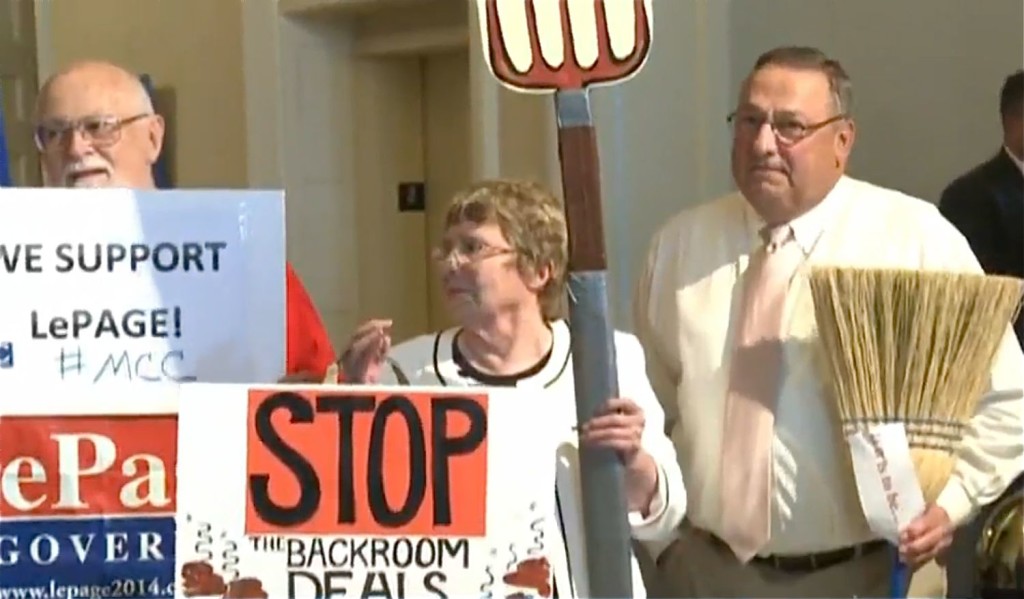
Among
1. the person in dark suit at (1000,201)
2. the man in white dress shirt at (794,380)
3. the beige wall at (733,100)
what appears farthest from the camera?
the beige wall at (733,100)

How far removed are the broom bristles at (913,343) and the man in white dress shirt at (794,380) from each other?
43mm

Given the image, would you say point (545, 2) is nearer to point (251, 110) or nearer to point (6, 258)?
point (6, 258)

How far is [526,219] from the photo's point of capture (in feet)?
4.67

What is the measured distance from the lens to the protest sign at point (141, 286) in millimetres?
1349

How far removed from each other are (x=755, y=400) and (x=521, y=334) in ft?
0.99

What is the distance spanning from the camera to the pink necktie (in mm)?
1587

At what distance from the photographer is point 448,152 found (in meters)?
3.26

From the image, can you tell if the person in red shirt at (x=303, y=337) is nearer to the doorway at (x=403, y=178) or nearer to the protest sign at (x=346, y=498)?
the protest sign at (x=346, y=498)

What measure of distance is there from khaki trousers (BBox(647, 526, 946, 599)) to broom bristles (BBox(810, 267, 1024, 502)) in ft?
0.44

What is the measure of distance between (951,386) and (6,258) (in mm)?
917

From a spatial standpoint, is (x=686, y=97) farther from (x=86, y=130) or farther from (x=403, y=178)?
(x=86, y=130)

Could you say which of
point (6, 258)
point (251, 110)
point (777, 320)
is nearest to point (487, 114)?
point (251, 110)

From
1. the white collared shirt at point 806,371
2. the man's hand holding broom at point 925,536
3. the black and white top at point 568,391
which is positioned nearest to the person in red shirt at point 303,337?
the black and white top at point 568,391

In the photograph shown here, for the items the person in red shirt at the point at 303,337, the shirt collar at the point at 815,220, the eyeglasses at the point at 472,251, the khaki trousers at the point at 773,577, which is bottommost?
the khaki trousers at the point at 773,577
